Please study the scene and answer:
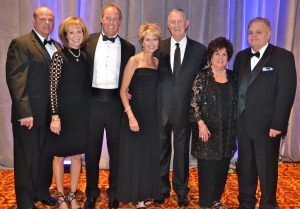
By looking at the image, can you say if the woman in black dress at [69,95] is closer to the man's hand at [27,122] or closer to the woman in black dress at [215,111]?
the man's hand at [27,122]

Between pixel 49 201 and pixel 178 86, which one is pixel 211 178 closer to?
pixel 178 86

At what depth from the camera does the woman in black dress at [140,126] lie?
3176 mm

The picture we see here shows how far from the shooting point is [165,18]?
15.1 ft

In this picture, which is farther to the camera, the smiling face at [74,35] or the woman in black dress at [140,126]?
the woman in black dress at [140,126]

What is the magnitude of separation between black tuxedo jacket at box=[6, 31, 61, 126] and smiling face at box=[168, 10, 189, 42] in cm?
122

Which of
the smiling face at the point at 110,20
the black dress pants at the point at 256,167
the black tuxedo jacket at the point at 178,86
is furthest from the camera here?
the black tuxedo jacket at the point at 178,86

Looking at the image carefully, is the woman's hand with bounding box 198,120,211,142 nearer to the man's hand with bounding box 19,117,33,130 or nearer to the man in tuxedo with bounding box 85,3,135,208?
the man in tuxedo with bounding box 85,3,135,208

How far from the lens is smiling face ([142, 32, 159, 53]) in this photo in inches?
124

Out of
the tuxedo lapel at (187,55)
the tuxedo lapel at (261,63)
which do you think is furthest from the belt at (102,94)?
the tuxedo lapel at (261,63)

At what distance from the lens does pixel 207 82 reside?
3.14m

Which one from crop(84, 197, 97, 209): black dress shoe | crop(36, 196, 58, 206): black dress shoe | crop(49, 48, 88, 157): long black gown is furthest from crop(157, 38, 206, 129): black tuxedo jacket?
crop(36, 196, 58, 206): black dress shoe

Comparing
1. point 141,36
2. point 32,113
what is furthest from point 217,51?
point 32,113

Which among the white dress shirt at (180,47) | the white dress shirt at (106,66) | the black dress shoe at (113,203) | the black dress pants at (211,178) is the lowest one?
the black dress shoe at (113,203)

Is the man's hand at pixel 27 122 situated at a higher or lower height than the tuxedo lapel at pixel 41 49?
lower
